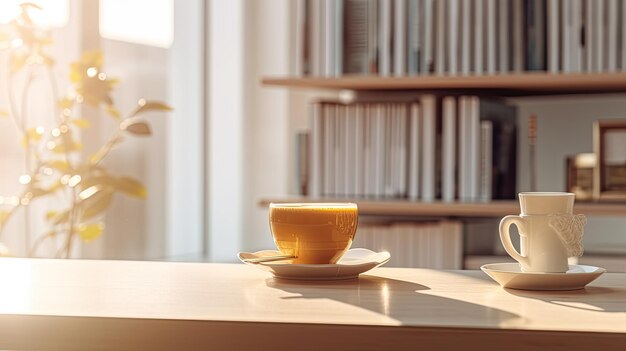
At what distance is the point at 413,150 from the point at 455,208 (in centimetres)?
23

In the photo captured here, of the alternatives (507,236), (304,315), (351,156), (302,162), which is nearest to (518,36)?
(351,156)

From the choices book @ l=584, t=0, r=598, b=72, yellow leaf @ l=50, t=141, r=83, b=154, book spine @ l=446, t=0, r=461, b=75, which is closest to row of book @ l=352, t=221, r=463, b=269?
book spine @ l=446, t=0, r=461, b=75

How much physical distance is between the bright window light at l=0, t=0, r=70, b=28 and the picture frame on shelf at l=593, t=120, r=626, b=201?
1.63 metres

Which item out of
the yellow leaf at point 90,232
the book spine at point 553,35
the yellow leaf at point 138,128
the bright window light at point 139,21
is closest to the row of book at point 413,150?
the book spine at point 553,35

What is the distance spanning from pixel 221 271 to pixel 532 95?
198 centimetres

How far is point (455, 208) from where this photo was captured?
2730mm

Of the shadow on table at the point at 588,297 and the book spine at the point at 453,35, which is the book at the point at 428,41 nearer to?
the book spine at the point at 453,35

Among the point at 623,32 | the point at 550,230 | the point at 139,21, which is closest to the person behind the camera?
the point at 550,230

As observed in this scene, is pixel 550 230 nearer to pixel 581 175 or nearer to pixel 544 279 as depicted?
pixel 544 279

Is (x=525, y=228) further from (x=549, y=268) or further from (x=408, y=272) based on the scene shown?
(x=408, y=272)

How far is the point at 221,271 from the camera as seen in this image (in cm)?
130

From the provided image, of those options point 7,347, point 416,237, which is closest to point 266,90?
point 416,237

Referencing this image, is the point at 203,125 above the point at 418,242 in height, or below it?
above

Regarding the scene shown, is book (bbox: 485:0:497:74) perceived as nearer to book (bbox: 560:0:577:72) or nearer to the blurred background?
book (bbox: 560:0:577:72)
